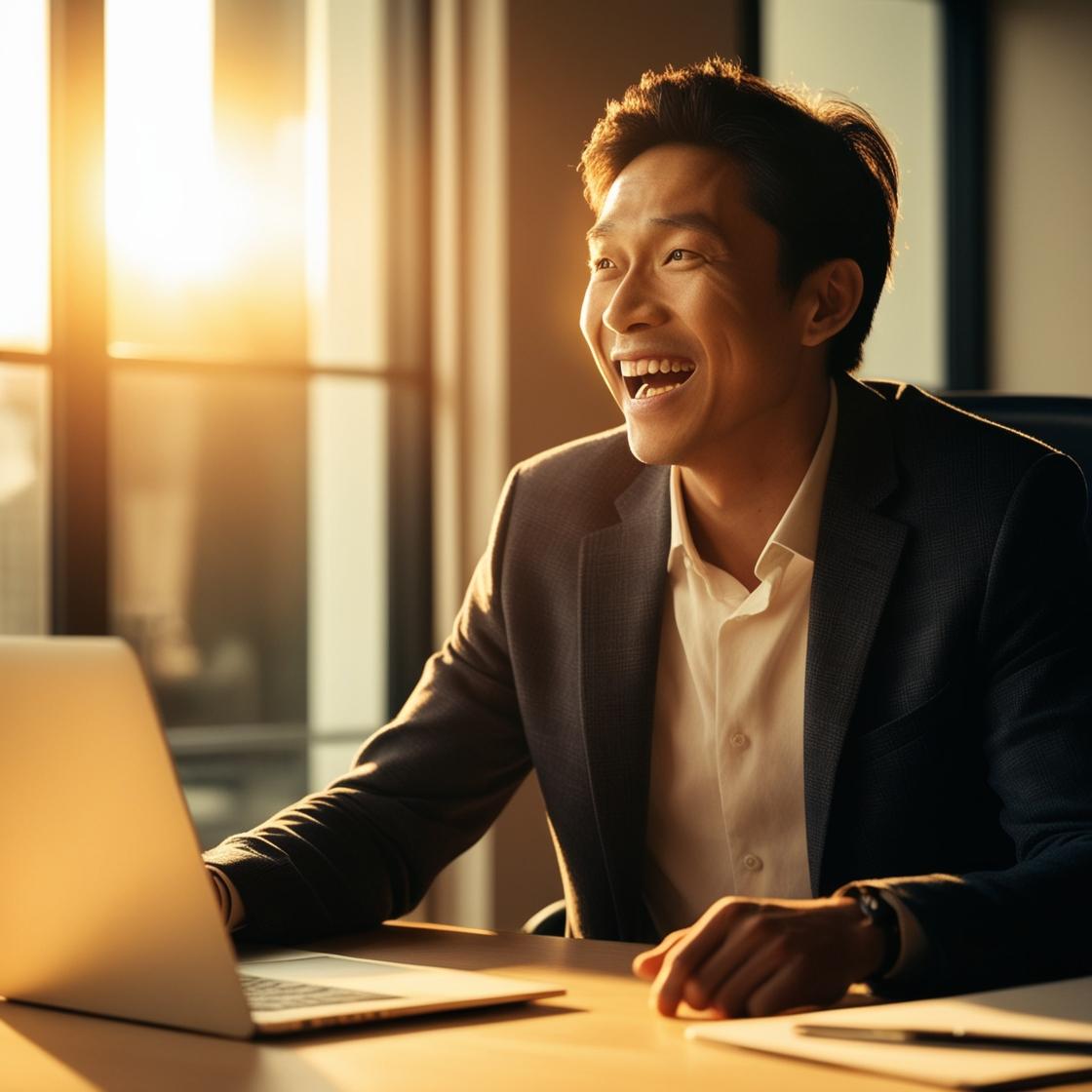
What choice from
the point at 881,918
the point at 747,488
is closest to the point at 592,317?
the point at 747,488

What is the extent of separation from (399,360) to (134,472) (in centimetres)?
73

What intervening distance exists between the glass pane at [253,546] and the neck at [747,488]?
2.06 meters

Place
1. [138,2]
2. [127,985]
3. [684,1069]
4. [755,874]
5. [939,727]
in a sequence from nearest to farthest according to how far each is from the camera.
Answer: [684,1069]
[127,985]
[939,727]
[755,874]
[138,2]

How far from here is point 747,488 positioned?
1.92 m

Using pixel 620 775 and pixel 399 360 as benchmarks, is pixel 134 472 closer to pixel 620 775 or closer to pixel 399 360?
pixel 399 360

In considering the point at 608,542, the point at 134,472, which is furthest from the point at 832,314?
the point at 134,472

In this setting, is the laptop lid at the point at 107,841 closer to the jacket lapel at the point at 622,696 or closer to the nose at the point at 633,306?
the jacket lapel at the point at 622,696

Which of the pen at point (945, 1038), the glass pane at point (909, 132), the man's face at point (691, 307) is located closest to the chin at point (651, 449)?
the man's face at point (691, 307)

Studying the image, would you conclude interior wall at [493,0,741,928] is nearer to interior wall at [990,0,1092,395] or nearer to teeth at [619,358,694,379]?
interior wall at [990,0,1092,395]

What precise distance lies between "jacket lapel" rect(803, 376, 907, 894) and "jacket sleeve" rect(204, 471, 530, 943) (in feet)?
1.27

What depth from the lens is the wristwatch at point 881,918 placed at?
120 centimetres

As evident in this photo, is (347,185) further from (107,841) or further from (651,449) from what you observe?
(107,841)

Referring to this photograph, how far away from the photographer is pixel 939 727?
1.64m

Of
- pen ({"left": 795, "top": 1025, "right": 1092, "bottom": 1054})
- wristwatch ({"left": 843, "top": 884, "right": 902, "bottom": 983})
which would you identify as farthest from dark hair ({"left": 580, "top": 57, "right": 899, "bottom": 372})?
pen ({"left": 795, "top": 1025, "right": 1092, "bottom": 1054})
